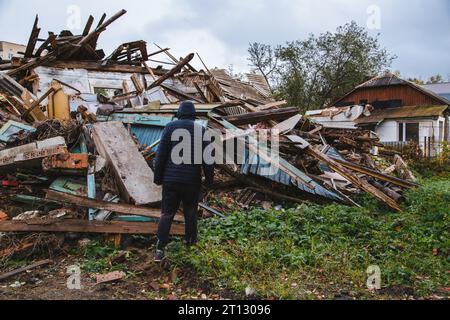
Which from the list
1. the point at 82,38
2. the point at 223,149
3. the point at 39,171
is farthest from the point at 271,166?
the point at 82,38

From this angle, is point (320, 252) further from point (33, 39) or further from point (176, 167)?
point (33, 39)

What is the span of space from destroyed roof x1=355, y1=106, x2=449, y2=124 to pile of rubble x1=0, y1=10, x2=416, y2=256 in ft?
56.0

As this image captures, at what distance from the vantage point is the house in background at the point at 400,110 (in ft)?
90.4

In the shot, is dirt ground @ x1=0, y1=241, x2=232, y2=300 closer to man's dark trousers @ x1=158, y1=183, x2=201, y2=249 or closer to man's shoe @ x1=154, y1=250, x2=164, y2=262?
man's shoe @ x1=154, y1=250, x2=164, y2=262

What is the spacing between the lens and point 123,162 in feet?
22.3

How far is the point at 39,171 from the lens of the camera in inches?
273

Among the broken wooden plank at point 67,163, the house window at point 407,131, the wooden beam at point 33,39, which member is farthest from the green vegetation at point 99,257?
the house window at point 407,131

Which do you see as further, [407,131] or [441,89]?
[441,89]

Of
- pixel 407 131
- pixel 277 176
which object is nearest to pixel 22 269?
pixel 277 176

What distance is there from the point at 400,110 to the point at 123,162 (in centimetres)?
2698

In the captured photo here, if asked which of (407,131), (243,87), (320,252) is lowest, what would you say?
(320,252)

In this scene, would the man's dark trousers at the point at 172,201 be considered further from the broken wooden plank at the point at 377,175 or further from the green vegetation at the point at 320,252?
the broken wooden plank at the point at 377,175
